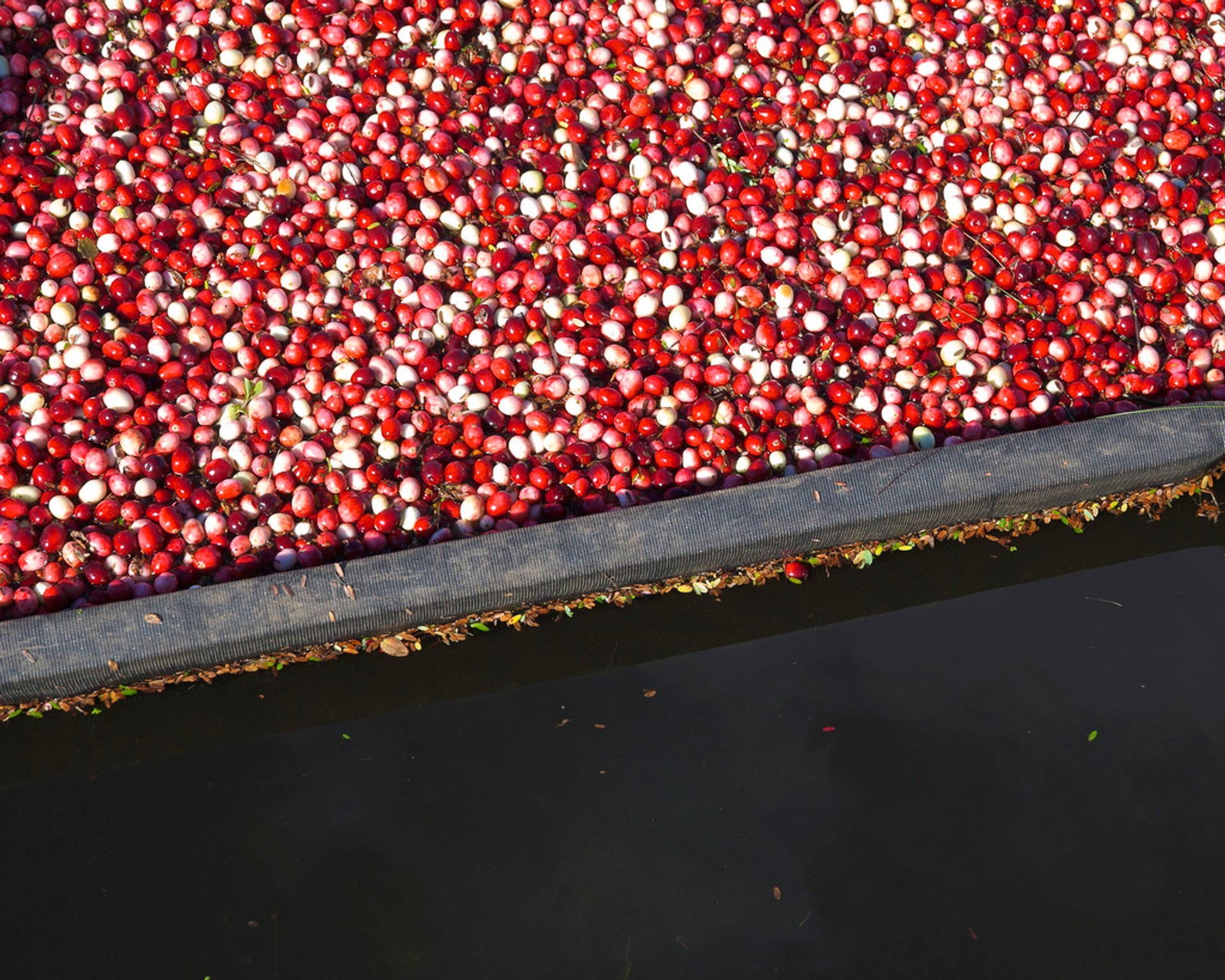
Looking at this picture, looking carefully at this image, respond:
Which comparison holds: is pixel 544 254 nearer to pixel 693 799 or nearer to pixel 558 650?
pixel 558 650

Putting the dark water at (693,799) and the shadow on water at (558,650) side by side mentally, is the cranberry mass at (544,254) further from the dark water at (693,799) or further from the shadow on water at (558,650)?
the dark water at (693,799)

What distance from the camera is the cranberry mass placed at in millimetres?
2191

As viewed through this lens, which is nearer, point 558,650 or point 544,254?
point 558,650

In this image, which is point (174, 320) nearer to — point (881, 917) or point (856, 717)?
point (856, 717)

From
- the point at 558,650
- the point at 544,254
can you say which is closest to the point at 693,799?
the point at 558,650

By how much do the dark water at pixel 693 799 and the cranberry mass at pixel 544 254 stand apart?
1.05ft

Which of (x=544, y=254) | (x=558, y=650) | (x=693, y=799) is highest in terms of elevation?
(x=544, y=254)

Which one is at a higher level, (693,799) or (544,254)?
(544,254)

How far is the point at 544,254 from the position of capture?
8.06 ft

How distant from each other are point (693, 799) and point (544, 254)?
1.44 metres

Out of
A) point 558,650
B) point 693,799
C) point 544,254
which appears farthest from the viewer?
point 544,254

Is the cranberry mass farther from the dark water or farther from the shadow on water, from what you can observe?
the dark water

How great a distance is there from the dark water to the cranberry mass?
32 cm

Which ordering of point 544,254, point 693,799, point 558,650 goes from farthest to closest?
point 544,254 → point 558,650 → point 693,799
